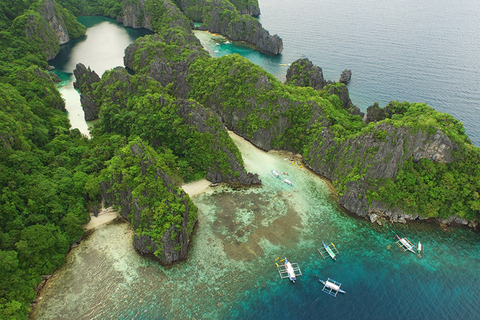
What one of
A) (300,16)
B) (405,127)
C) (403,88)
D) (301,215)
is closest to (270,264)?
(301,215)

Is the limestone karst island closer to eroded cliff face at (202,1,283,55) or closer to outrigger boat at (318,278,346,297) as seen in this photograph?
outrigger boat at (318,278,346,297)

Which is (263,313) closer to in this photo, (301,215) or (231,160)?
(301,215)

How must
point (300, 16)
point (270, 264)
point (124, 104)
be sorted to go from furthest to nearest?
point (300, 16)
point (124, 104)
point (270, 264)

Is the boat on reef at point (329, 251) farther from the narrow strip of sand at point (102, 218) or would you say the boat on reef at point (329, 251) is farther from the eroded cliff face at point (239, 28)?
the eroded cliff face at point (239, 28)

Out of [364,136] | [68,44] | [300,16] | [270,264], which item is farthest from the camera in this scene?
[300,16]

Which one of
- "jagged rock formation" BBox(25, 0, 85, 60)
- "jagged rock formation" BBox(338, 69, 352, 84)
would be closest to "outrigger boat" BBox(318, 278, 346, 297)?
"jagged rock formation" BBox(338, 69, 352, 84)

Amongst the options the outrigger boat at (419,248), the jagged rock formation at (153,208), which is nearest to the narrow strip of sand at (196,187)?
the jagged rock formation at (153,208)

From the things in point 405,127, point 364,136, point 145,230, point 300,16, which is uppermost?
point 300,16
